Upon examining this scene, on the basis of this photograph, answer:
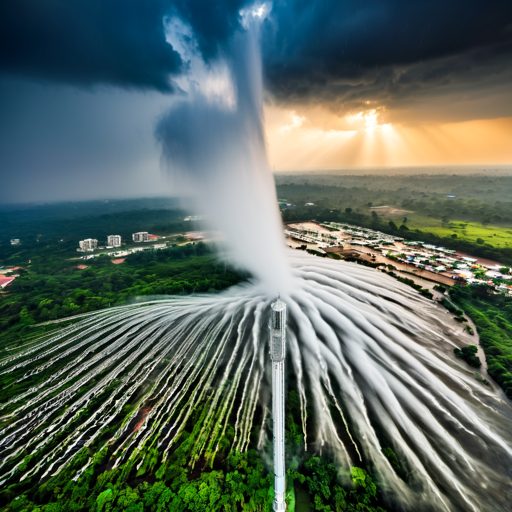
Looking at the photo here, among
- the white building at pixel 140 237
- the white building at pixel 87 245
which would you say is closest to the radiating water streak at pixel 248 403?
the white building at pixel 87 245

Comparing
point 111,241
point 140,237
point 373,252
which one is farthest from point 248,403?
point 111,241

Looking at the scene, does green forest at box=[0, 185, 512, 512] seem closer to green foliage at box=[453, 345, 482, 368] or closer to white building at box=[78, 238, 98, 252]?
green foliage at box=[453, 345, 482, 368]

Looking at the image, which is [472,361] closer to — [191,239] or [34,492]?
[34,492]

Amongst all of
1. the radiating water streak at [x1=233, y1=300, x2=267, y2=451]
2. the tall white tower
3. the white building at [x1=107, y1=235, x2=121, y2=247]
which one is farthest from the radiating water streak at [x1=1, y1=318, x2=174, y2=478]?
the white building at [x1=107, y1=235, x2=121, y2=247]

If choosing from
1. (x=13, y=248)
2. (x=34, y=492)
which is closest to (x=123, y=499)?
(x=34, y=492)

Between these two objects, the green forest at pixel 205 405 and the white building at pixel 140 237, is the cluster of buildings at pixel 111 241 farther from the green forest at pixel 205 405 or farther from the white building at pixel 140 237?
the green forest at pixel 205 405

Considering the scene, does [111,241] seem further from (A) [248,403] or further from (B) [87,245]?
(A) [248,403]

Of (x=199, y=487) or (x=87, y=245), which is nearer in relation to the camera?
(x=199, y=487)
